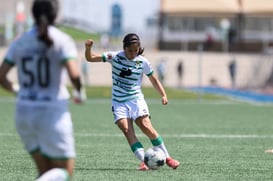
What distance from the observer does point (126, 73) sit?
12859 millimetres

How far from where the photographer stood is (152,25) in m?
80.8

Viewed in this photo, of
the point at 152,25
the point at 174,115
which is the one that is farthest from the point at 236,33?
the point at 174,115

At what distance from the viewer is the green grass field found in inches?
478

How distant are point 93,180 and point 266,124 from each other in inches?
524

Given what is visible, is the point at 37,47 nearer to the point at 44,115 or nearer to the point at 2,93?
the point at 44,115

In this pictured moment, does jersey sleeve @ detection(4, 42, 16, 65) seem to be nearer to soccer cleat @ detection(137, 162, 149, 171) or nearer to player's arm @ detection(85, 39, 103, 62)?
player's arm @ detection(85, 39, 103, 62)

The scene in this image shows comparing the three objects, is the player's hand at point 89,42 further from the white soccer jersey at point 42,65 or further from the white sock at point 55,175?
the white sock at point 55,175

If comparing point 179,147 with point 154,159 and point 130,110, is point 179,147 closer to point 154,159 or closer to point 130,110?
point 130,110

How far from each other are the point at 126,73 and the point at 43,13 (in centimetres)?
475

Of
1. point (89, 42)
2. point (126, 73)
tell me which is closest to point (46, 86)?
point (89, 42)

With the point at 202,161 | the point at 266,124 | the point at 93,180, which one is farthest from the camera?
the point at 266,124

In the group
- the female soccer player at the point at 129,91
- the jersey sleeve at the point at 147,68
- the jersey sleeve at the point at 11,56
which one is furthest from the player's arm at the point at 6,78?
the jersey sleeve at the point at 147,68

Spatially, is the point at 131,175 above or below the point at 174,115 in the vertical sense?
above

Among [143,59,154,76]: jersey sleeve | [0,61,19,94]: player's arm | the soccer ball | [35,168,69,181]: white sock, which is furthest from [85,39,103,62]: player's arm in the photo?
[35,168,69,181]: white sock
